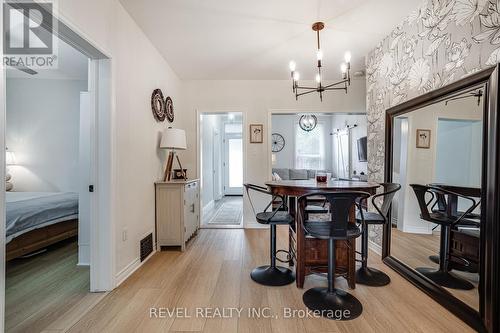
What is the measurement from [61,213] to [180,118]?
7.11 ft

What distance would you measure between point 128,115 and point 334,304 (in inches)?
98.8

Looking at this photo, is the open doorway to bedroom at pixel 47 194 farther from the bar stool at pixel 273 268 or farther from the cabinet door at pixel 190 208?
the bar stool at pixel 273 268

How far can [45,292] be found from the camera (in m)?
1.99

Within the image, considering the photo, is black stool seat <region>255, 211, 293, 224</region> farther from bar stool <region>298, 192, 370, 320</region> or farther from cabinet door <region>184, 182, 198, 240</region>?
cabinet door <region>184, 182, 198, 240</region>

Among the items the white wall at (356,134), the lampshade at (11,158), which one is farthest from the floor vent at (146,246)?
the white wall at (356,134)

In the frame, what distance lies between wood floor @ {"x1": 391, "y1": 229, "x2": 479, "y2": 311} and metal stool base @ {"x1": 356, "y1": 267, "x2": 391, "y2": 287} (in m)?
0.30

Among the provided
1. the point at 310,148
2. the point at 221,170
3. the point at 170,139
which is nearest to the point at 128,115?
the point at 170,139

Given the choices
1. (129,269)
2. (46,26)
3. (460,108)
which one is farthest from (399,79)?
(129,269)

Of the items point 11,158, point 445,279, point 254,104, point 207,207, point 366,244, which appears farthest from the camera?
point 207,207

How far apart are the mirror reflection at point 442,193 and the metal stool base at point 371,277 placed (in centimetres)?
30

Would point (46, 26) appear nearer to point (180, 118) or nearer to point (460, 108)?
point (180, 118)

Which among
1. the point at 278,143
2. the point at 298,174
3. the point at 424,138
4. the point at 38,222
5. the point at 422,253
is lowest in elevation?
the point at 422,253

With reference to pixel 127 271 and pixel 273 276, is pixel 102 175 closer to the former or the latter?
pixel 127 271

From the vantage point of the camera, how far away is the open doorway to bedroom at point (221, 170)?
4.98m
